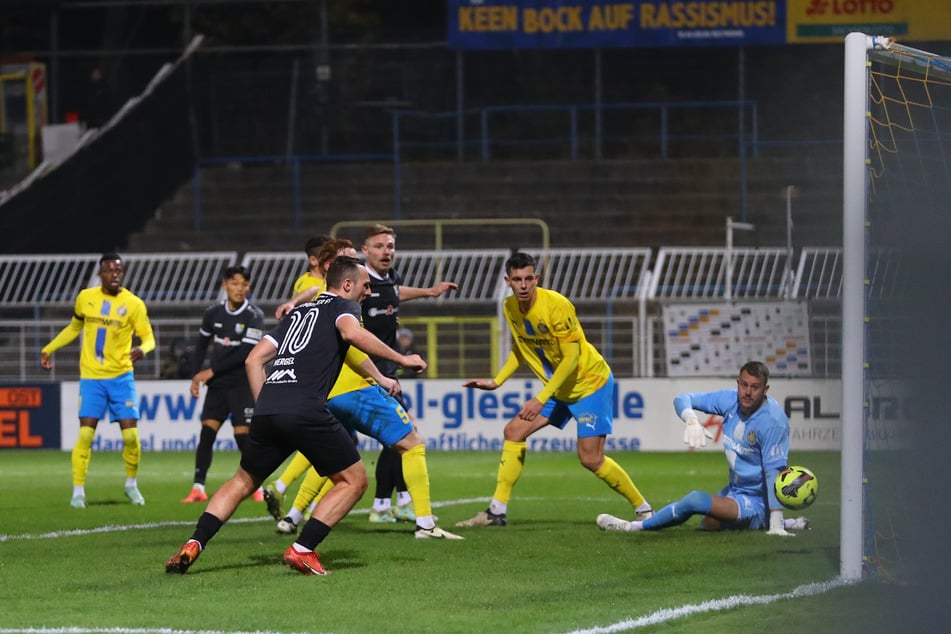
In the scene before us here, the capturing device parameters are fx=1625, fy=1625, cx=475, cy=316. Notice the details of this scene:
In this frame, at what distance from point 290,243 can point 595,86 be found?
23.2ft

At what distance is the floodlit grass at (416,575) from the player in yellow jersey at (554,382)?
424 mm

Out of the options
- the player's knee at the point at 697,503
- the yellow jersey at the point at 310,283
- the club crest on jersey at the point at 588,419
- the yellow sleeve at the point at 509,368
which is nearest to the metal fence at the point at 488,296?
the yellow sleeve at the point at 509,368

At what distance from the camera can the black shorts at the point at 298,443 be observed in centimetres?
906

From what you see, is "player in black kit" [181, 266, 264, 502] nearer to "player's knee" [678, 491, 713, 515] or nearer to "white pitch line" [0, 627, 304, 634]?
"player's knee" [678, 491, 713, 515]

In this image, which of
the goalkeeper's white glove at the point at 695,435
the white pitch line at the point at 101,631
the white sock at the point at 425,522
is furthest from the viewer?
the white sock at the point at 425,522

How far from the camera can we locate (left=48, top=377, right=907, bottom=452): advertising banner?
20734mm

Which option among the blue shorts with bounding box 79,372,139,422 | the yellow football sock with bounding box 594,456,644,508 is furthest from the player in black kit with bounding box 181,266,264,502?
the yellow football sock with bounding box 594,456,644,508

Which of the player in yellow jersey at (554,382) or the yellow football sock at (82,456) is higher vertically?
the player in yellow jersey at (554,382)

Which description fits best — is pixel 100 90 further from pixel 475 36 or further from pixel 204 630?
pixel 204 630

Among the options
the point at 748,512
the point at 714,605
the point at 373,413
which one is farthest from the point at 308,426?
the point at 748,512

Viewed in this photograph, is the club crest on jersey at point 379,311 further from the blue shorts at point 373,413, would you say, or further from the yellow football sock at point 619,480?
the yellow football sock at point 619,480

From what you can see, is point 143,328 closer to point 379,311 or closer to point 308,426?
point 379,311

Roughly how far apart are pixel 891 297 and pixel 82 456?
768 cm

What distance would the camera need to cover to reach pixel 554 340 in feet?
38.8
